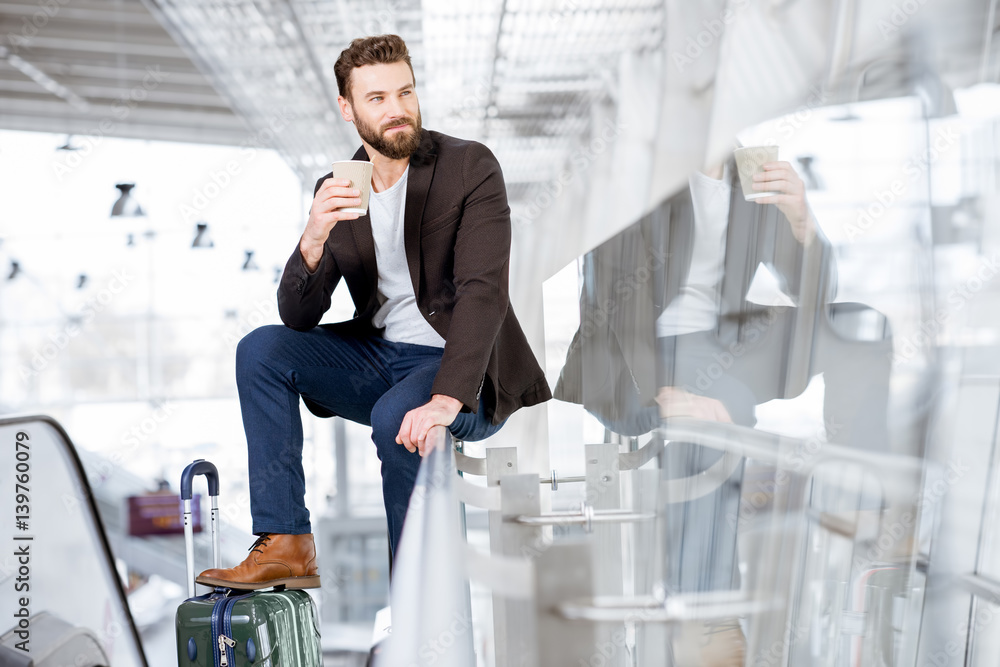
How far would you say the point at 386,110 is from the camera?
60.3 inches

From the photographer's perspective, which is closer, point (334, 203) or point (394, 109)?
point (334, 203)

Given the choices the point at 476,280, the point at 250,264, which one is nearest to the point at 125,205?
the point at 250,264

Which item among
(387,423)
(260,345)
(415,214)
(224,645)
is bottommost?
(224,645)

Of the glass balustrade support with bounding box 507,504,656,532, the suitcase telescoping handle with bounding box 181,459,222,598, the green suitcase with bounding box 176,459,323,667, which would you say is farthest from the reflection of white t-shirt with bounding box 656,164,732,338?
the suitcase telescoping handle with bounding box 181,459,222,598

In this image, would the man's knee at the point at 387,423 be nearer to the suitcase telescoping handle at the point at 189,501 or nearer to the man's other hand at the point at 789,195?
the suitcase telescoping handle at the point at 189,501

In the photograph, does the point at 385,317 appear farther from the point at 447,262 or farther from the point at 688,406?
the point at 688,406

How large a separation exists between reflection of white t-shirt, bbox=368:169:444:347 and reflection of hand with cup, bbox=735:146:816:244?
0.67 meters

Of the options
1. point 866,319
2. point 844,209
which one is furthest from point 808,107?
point 866,319

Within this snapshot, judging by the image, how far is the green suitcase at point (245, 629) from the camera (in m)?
1.46

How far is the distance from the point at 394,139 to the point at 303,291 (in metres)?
0.32

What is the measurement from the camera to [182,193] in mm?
7707

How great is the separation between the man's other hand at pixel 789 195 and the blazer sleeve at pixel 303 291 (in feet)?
2.49

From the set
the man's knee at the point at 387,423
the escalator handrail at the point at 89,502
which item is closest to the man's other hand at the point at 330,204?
the man's knee at the point at 387,423

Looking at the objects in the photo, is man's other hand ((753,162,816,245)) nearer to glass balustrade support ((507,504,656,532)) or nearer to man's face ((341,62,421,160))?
glass balustrade support ((507,504,656,532))
